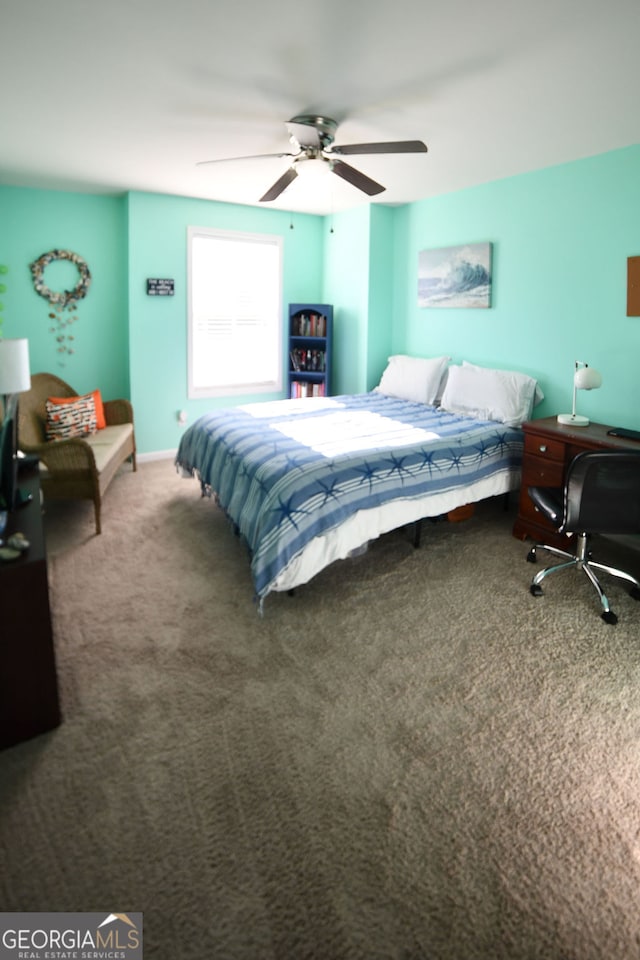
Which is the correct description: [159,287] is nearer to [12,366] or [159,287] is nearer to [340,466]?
[12,366]

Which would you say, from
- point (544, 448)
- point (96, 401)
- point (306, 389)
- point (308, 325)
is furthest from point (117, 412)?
point (544, 448)

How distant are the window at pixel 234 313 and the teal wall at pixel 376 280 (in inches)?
5.1

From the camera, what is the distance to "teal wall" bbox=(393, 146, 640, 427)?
3.59m

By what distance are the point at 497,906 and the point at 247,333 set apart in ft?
17.7

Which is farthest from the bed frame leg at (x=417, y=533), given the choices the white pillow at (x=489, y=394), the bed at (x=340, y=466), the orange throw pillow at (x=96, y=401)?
the orange throw pillow at (x=96, y=401)

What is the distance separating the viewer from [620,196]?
353 centimetres

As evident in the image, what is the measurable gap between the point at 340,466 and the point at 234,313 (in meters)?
3.36

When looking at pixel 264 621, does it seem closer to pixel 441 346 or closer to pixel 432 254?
pixel 441 346

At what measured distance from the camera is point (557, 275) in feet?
13.1

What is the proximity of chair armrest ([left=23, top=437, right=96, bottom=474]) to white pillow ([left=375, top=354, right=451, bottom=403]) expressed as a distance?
2787 mm

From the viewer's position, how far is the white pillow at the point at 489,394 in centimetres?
415

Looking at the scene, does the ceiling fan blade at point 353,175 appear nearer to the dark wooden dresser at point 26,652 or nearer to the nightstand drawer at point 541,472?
the nightstand drawer at point 541,472

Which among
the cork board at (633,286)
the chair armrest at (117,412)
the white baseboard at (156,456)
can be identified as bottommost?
the white baseboard at (156,456)

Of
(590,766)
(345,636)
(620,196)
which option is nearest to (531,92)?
(620,196)
